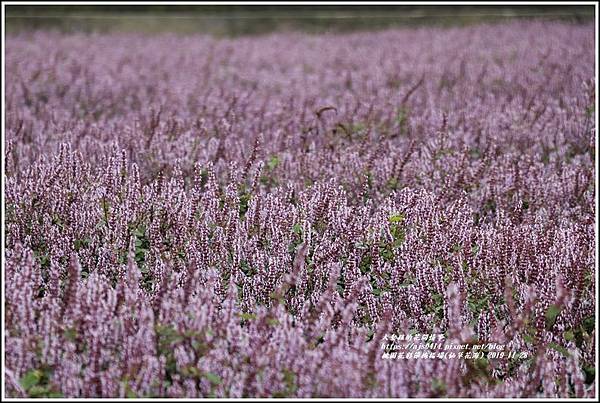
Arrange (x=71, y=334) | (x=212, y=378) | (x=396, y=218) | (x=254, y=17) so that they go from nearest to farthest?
1. (x=212, y=378)
2. (x=71, y=334)
3. (x=396, y=218)
4. (x=254, y=17)

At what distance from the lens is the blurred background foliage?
42.4ft

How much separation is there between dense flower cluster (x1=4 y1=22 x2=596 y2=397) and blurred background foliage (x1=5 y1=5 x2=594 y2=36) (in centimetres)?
566

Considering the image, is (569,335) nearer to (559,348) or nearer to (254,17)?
(559,348)

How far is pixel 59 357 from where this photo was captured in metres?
2.65

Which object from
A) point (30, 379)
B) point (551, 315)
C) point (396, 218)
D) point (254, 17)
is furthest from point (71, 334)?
point (254, 17)

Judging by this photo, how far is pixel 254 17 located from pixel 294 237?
10483 mm

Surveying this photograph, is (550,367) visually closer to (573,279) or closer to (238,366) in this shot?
(573,279)

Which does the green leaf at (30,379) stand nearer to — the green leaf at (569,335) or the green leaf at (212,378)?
the green leaf at (212,378)

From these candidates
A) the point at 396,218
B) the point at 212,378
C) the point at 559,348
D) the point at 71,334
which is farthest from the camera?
the point at 396,218

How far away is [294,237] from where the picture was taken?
3895mm

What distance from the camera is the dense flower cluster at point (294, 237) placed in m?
2.66

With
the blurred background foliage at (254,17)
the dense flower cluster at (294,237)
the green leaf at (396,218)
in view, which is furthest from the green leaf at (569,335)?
the blurred background foliage at (254,17)

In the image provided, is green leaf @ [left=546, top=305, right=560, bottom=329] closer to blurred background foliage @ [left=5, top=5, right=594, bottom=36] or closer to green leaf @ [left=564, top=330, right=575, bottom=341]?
green leaf @ [left=564, top=330, right=575, bottom=341]

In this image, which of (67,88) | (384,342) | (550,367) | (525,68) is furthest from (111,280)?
(525,68)
